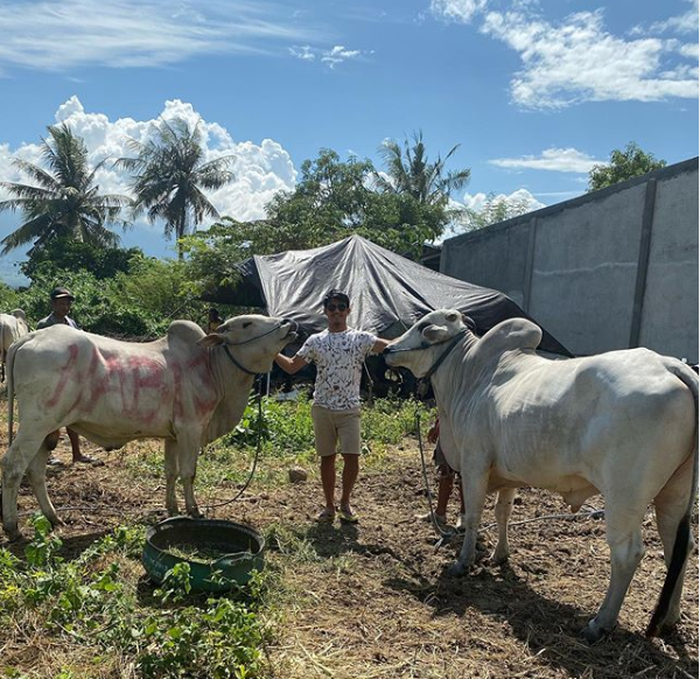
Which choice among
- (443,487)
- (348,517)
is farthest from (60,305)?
(443,487)

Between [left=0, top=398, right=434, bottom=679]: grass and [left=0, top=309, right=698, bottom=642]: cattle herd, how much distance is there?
81cm

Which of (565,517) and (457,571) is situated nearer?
(457,571)

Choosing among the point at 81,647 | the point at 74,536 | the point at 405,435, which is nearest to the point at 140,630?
the point at 81,647

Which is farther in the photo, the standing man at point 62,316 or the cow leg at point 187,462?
the standing man at point 62,316

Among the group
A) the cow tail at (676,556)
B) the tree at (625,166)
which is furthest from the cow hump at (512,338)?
the tree at (625,166)

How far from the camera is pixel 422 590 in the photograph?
13.3ft

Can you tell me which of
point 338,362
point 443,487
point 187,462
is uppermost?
point 338,362

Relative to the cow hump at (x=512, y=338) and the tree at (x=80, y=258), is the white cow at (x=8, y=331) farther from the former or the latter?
the tree at (x=80, y=258)

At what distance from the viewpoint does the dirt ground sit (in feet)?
10.5

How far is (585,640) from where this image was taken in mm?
3422

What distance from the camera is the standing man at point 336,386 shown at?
5.25m

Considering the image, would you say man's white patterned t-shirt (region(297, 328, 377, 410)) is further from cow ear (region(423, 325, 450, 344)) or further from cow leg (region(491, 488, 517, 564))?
cow leg (region(491, 488, 517, 564))

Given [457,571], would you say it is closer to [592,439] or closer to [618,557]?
[618,557]

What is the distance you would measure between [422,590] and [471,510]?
0.58 m
